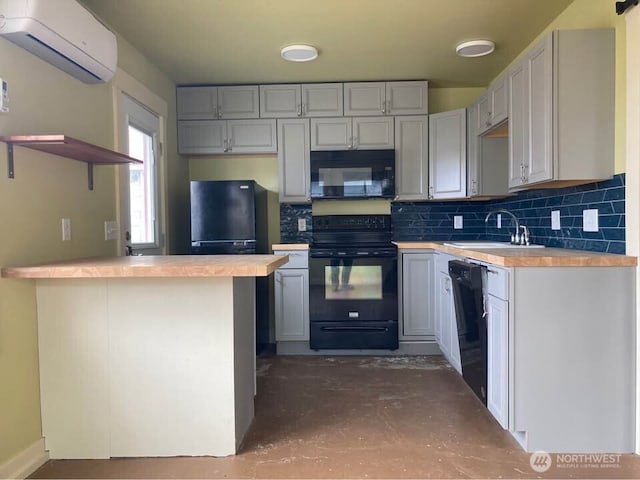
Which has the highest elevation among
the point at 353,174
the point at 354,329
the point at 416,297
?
the point at 353,174

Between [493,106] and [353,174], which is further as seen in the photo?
[353,174]

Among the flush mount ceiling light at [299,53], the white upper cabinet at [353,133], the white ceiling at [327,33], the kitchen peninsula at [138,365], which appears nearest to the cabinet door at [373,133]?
the white upper cabinet at [353,133]

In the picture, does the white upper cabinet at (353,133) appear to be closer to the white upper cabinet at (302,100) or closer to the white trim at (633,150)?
the white upper cabinet at (302,100)

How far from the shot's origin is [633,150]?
1.85 metres

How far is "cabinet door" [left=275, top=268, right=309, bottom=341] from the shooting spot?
11.2ft

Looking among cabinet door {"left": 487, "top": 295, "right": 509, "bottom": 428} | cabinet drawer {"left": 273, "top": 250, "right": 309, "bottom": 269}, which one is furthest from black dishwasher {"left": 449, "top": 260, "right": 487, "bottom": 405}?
cabinet drawer {"left": 273, "top": 250, "right": 309, "bottom": 269}

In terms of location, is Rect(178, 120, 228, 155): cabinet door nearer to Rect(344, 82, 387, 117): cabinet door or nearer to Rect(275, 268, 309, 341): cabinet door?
Rect(344, 82, 387, 117): cabinet door

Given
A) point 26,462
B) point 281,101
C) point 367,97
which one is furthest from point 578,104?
point 26,462

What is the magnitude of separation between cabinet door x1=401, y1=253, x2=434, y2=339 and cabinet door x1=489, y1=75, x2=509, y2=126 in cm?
119

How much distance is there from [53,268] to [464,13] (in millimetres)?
2499

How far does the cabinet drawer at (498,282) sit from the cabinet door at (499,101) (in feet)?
3.89

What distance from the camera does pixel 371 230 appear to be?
3.82 meters

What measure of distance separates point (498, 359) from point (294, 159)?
2.30 m

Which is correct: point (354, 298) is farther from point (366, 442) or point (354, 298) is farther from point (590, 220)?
point (590, 220)
